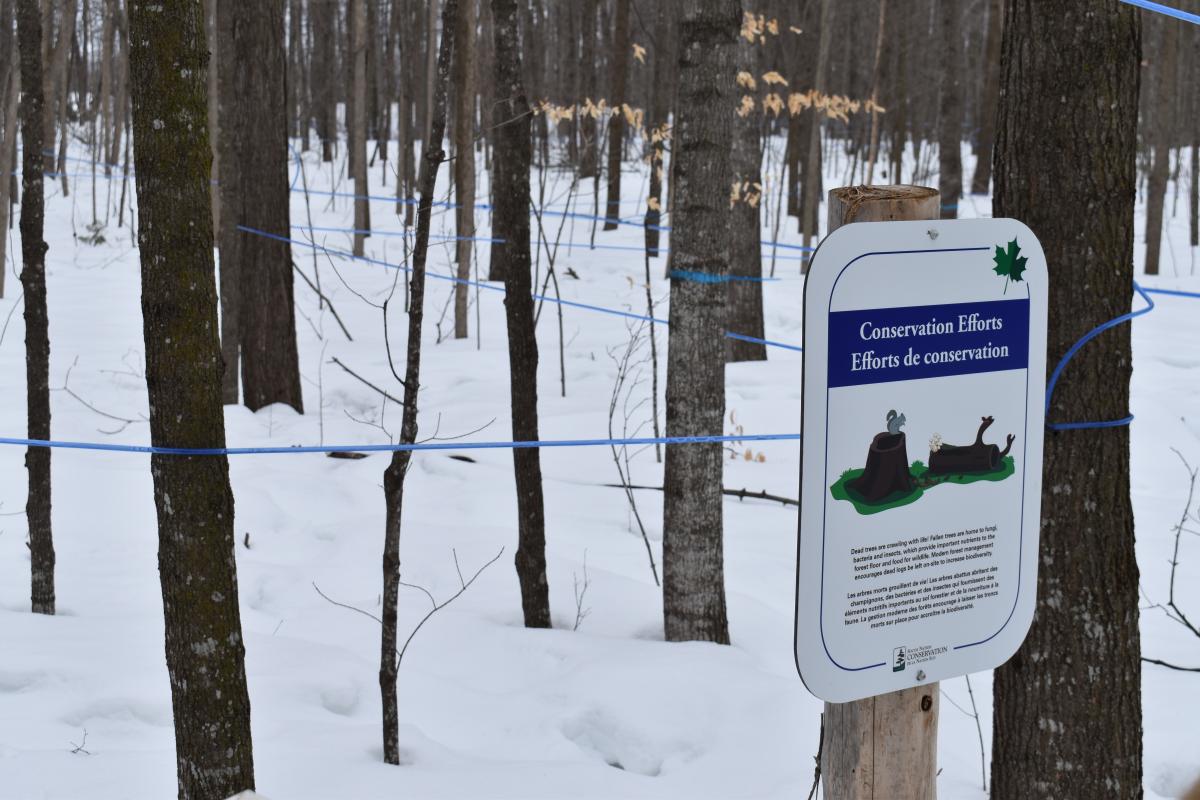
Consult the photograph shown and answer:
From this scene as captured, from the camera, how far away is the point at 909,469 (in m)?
1.59

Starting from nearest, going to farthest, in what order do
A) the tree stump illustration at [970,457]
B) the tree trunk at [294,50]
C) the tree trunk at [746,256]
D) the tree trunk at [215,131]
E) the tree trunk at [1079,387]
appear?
1. the tree stump illustration at [970,457]
2. the tree trunk at [1079,387]
3. the tree trunk at [215,131]
4. the tree trunk at [746,256]
5. the tree trunk at [294,50]

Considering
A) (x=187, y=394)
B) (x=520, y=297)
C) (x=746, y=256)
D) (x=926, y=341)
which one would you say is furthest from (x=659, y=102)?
(x=926, y=341)

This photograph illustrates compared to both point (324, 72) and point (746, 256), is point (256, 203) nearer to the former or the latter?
point (746, 256)

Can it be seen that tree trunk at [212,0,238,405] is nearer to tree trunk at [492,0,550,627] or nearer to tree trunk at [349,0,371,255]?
tree trunk at [492,0,550,627]

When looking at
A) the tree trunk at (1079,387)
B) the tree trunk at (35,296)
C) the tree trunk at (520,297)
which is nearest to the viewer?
the tree trunk at (1079,387)

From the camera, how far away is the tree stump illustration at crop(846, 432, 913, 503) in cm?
156

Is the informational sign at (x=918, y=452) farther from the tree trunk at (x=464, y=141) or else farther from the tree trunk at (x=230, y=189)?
the tree trunk at (x=464, y=141)

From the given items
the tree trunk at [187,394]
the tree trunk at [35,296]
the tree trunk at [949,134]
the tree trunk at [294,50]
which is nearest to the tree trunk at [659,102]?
the tree trunk at [949,134]

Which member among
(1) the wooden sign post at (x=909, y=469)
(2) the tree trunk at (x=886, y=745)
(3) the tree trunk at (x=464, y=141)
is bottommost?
(2) the tree trunk at (x=886, y=745)

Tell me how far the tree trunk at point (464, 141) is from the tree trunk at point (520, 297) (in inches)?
169

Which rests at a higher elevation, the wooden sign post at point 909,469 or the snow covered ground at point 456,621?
the wooden sign post at point 909,469

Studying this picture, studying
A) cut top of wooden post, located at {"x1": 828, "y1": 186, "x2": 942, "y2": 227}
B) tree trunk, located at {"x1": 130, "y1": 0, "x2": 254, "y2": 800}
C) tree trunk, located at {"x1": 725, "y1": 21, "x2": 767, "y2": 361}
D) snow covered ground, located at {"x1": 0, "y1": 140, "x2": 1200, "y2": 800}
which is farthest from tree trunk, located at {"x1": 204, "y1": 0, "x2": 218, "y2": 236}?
cut top of wooden post, located at {"x1": 828, "y1": 186, "x2": 942, "y2": 227}

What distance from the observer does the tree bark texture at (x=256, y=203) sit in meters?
6.90

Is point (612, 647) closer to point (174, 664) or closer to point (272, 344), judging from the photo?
point (174, 664)
